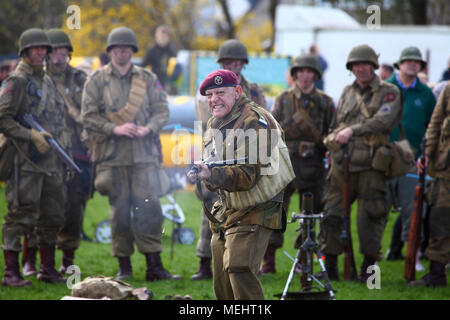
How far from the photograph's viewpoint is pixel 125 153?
856 cm

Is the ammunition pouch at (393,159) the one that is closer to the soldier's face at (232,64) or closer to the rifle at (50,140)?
the soldier's face at (232,64)

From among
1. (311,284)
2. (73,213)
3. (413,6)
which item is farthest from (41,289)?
(413,6)

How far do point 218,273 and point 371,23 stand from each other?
4.36m

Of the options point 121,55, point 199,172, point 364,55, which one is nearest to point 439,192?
point 364,55

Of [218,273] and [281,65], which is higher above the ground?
[281,65]

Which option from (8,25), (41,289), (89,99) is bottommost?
(41,289)

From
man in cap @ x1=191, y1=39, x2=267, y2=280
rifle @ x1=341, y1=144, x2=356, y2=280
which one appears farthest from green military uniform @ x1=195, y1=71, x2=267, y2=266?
rifle @ x1=341, y1=144, x2=356, y2=280

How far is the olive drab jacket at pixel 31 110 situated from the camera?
26.1ft

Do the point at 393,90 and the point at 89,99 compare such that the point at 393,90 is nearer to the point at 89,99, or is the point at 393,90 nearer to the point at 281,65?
the point at 89,99

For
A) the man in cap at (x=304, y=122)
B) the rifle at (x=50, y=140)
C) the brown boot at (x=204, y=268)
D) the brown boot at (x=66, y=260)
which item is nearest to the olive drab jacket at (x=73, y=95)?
the rifle at (x=50, y=140)

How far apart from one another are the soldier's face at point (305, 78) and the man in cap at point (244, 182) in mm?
3237

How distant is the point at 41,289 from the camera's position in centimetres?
797

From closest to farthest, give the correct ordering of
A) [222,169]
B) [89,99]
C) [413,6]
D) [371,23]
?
[222,169], [89,99], [371,23], [413,6]

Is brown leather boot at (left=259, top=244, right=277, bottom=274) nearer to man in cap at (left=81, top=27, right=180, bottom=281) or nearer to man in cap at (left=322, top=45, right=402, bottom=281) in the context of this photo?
man in cap at (left=322, top=45, right=402, bottom=281)
